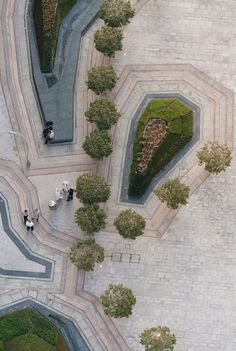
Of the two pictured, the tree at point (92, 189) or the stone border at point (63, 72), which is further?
the stone border at point (63, 72)

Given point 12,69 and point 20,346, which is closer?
point 20,346

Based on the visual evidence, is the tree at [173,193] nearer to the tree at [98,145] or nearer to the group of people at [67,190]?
the tree at [98,145]

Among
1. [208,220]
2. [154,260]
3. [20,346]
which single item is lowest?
[20,346]

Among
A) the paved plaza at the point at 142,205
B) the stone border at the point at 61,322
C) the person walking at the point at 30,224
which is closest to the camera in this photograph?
the stone border at the point at 61,322

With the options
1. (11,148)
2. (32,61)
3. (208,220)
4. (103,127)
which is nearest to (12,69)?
(32,61)

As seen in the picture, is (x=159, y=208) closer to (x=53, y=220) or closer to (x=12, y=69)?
(x=53, y=220)

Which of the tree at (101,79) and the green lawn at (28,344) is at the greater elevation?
the tree at (101,79)

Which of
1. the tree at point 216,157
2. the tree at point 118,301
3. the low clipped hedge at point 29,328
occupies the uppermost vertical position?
the tree at point 216,157

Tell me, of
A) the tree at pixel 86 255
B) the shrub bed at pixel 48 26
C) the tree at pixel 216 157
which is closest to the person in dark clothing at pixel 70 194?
the tree at pixel 86 255
